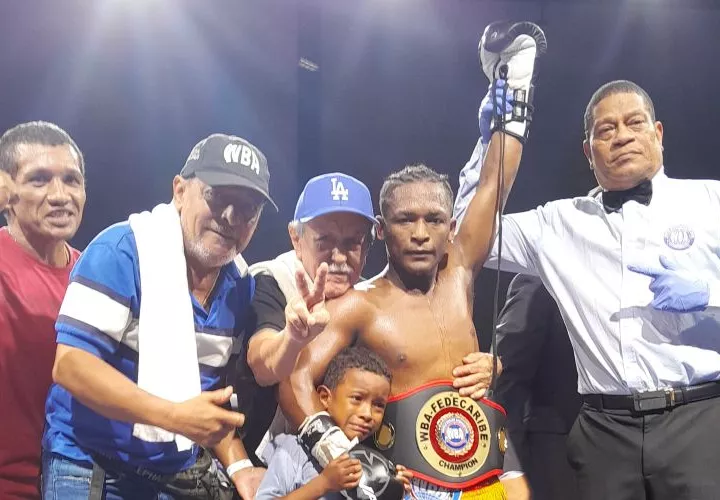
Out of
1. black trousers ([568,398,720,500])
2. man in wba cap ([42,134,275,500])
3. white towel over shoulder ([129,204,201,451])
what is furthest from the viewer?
black trousers ([568,398,720,500])

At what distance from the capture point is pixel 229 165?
5.78ft

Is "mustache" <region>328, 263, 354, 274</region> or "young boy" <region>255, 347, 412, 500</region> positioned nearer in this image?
"young boy" <region>255, 347, 412, 500</region>

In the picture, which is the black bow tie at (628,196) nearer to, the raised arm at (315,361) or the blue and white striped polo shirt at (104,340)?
the raised arm at (315,361)

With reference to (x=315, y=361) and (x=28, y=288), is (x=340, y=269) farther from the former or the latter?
(x=28, y=288)

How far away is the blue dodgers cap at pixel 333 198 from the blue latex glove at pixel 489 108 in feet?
1.27

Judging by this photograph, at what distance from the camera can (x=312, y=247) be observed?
185cm

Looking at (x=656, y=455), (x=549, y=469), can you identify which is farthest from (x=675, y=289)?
(x=549, y=469)

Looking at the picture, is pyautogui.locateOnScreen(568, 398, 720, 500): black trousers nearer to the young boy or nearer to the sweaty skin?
the sweaty skin

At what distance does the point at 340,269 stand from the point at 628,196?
0.86 meters

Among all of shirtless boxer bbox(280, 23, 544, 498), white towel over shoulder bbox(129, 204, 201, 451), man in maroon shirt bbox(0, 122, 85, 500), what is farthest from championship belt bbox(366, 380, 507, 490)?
man in maroon shirt bbox(0, 122, 85, 500)

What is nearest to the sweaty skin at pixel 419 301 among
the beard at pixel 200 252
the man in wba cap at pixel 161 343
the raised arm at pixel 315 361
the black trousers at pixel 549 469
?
the raised arm at pixel 315 361

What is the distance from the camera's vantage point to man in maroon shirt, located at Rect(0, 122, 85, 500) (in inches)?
68.4

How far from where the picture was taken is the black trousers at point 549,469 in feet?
6.84

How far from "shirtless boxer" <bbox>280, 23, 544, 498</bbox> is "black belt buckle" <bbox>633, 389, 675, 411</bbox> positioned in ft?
1.22
